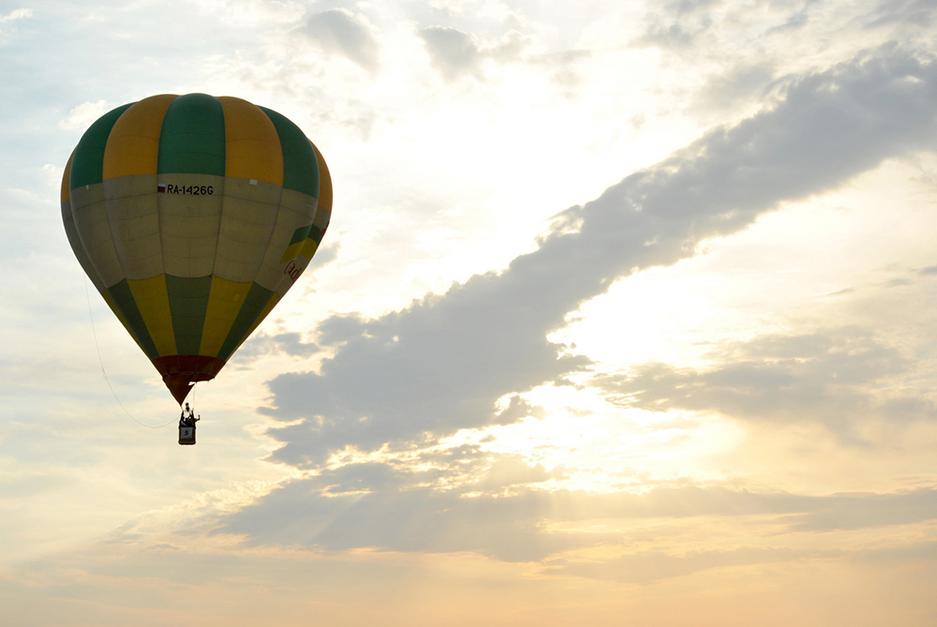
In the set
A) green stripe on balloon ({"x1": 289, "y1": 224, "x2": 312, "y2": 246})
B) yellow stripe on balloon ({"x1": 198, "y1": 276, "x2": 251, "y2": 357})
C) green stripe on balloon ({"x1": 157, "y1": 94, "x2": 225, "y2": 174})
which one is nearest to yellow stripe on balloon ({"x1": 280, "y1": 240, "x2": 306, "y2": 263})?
green stripe on balloon ({"x1": 289, "y1": 224, "x2": 312, "y2": 246})

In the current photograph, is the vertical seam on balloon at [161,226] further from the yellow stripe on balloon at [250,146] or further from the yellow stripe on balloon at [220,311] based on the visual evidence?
the yellow stripe on balloon at [250,146]

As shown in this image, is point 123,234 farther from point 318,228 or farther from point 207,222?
point 318,228

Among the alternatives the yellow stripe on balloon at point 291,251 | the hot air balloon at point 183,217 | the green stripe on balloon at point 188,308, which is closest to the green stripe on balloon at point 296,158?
the hot air balloon at point 183,217

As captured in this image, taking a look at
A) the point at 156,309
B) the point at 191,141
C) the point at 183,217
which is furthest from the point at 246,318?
the point at 191,141

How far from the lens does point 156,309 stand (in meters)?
67.8

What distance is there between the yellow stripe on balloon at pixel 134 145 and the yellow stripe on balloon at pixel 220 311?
7.06 meters

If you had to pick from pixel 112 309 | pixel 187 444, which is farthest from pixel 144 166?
pixel 187 444

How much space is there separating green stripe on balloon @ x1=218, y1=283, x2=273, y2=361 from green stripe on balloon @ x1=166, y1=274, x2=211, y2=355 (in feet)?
6.07

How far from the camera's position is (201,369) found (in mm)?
68375

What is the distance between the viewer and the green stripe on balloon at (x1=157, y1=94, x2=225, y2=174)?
2638 inches

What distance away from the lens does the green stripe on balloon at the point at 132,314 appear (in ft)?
224

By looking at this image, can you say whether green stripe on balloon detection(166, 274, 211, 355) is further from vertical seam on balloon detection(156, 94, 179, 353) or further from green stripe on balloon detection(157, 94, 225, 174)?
green stripe on balloon detection(157, 94, 225, 174)

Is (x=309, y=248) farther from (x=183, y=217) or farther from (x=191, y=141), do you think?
(x=191, y=141)

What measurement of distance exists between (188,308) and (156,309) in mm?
1725
